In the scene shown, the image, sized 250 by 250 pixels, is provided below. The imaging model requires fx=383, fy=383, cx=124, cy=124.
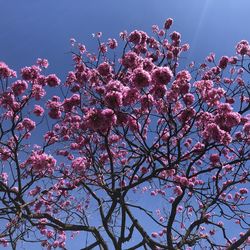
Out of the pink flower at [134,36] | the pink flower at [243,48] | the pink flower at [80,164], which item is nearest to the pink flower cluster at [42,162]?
the pink flower at [80,164]

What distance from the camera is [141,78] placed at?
632 centimetres

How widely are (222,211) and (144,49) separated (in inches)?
214

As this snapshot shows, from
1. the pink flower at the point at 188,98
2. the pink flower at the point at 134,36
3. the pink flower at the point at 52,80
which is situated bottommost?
the pink flower at the point at 188,98

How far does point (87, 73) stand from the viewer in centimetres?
1102

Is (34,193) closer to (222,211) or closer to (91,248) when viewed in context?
(91,248)

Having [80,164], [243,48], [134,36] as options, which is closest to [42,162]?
[80,164]

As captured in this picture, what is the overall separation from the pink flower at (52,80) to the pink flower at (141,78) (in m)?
3.76

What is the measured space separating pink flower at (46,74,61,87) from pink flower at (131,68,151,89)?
12.3ft

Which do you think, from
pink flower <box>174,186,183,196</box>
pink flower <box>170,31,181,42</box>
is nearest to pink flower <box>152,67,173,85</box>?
pink flower <box>174,186,183,196</box>

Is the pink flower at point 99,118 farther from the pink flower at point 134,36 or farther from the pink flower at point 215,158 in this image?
the pink flower at point 134,36

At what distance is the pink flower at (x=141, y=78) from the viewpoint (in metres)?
6.30

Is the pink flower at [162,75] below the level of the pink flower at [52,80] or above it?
below

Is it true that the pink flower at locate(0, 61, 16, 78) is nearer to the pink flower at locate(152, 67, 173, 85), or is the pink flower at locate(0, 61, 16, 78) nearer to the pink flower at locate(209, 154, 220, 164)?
the pink flower at locate(152, 67, 173, 85)

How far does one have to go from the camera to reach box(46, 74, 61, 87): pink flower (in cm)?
958
